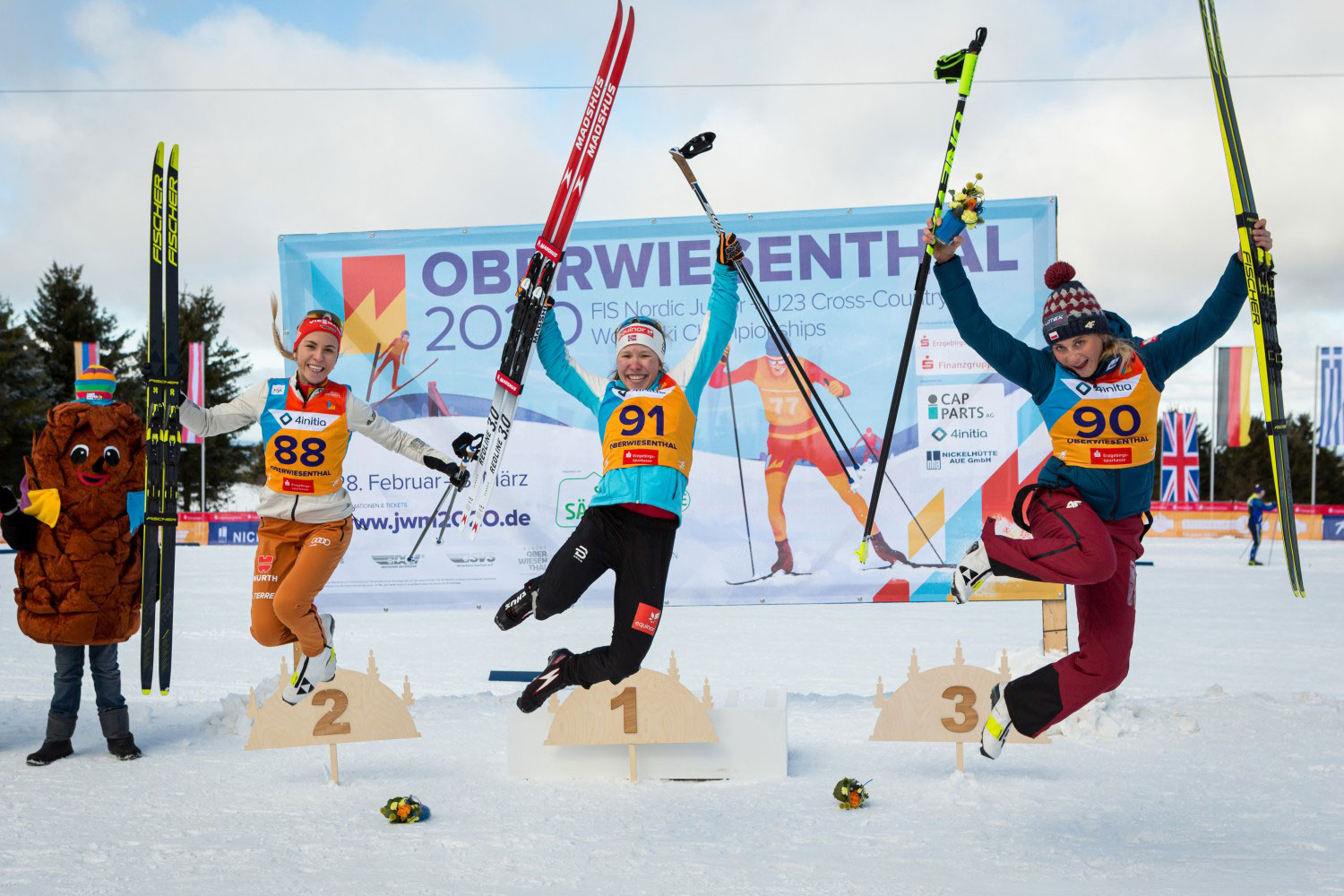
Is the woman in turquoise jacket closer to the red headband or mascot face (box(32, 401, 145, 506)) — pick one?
the red headband

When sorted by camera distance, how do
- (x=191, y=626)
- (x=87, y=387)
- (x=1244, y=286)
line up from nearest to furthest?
(x=1244, y=286) → (x=87, y=387) → (x=191, y=626)

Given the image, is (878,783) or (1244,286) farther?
(878,783)

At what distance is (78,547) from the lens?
19.5 feet

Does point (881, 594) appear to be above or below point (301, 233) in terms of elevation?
below

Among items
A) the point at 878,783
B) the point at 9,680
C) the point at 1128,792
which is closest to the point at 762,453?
the point at 878,783

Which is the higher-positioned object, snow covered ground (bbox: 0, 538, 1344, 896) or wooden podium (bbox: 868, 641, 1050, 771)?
wooden podium (bbox: 868, 641, 1050, 771)

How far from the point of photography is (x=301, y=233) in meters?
7.87

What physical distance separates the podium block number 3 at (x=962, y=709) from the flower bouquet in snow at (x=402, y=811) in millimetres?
2509

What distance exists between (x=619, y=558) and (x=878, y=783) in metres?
1.86

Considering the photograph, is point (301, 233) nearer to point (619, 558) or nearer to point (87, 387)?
point (87, 387)

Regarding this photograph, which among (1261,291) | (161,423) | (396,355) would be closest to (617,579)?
(161,423)

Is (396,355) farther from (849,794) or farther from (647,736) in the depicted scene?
(849,794)

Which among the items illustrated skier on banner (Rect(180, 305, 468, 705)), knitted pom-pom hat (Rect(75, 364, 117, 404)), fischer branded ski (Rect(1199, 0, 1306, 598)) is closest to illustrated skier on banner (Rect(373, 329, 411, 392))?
knitted pom-pom hat (Rect(75, 364, 117, 404))

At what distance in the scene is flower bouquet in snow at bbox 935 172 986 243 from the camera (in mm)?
4316
